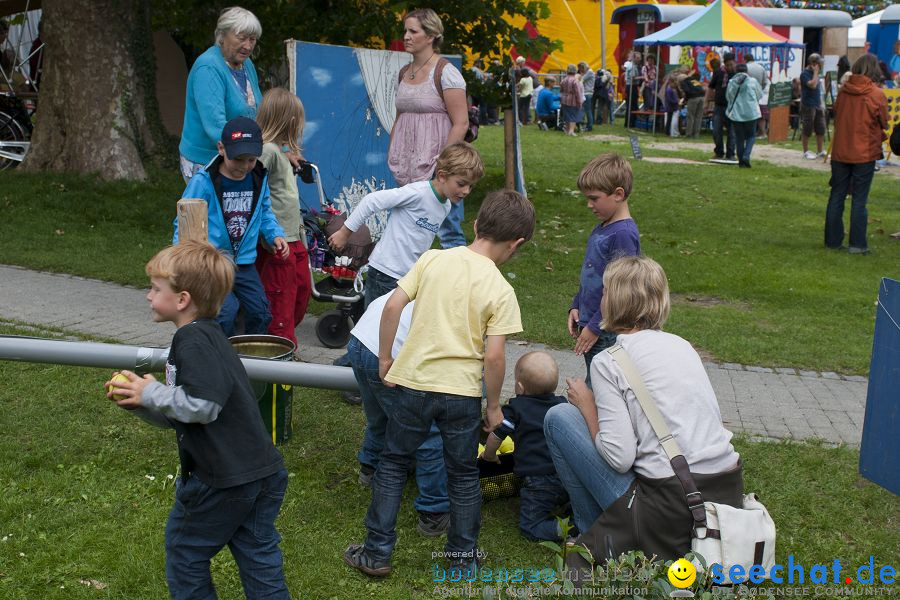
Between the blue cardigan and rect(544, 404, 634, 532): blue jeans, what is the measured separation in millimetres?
3154

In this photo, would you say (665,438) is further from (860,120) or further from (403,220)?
(860,120)

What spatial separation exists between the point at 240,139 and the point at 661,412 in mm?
2749

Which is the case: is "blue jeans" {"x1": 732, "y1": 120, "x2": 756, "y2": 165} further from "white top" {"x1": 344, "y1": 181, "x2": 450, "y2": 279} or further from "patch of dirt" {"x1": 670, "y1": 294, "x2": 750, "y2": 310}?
"white top" {"x1": 344, "y1": 181, "x2": 450, "y2": 279}

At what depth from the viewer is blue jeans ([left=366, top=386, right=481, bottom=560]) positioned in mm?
3844

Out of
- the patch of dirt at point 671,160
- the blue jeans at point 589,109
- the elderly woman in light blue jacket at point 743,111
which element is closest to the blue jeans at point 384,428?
the elderly woman in light blue jacket at point 743,111

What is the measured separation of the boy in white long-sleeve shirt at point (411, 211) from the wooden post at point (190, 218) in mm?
654

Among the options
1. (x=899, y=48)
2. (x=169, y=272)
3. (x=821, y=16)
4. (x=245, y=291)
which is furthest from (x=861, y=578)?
(x=821, y=16)

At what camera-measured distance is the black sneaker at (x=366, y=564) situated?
3.92m

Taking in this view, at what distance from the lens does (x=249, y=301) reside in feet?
18.3

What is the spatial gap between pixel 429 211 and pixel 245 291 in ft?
4.23

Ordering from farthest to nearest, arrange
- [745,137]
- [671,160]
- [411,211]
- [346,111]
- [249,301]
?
[671,160]
[745,137]
[346,111]
[249,301]
[411,211]

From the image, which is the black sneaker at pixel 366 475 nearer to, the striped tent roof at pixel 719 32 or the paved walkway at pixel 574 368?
the paved walkway at pixel 574 368

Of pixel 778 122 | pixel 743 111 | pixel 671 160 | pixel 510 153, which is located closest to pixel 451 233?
pixel 510 153

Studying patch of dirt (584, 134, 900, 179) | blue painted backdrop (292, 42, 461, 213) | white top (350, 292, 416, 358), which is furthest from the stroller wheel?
patch of dirt (584, 134, 900, 179)
